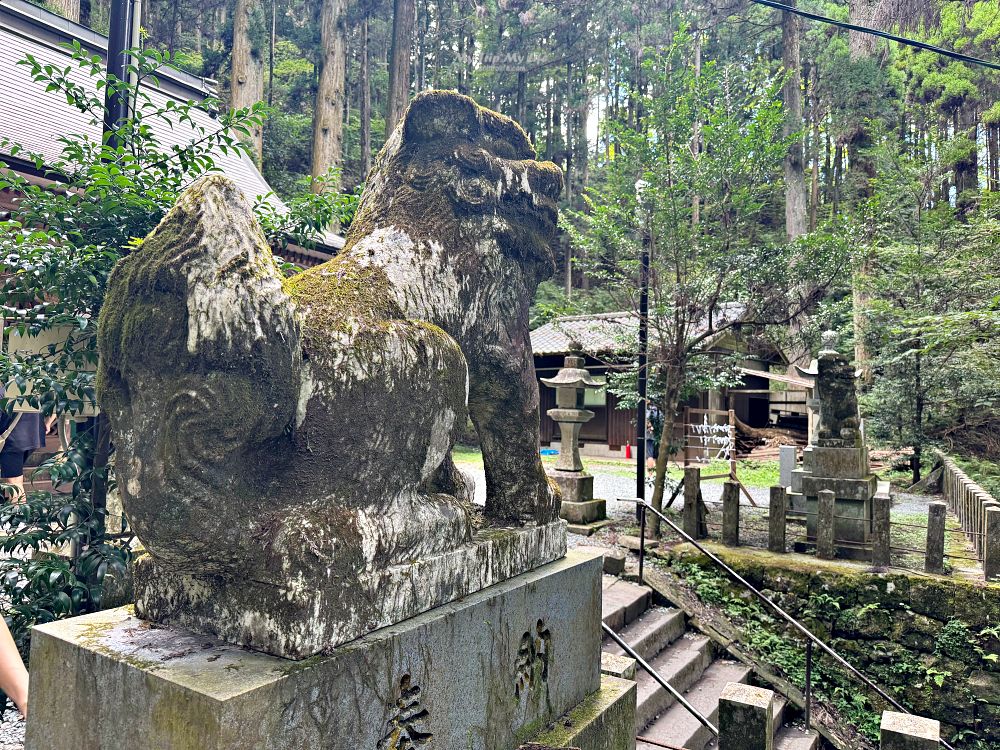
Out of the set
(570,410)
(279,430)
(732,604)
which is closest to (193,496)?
(279,430)

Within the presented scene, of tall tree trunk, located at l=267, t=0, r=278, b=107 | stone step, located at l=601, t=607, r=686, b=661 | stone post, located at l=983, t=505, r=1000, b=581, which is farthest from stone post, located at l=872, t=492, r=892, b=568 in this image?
tall tree trunk, located at l=267, t=0, r=278, b=107

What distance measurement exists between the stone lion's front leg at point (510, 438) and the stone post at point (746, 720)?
127cm

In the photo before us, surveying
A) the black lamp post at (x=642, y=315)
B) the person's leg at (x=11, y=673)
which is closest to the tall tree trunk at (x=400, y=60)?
the black lamp post at (x=642, y=315)

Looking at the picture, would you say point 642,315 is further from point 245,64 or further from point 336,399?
point 245,64

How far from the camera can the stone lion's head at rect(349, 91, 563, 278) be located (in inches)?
106

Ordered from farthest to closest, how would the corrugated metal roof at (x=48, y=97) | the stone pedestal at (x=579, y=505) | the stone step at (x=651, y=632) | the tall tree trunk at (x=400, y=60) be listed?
1. the tall tree trunk at (x=400, y=60)
2. the stone pedestal at (x=579, y=505)
3. the corrugated metal roof at (x=48, y=97)
4. the stone step at (x=651, y=632)

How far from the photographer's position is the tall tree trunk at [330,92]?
15945 millimetres

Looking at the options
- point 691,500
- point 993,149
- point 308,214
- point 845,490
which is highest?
point 993,149

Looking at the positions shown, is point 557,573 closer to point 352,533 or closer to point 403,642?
point 403,642

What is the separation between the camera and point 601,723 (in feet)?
9.97

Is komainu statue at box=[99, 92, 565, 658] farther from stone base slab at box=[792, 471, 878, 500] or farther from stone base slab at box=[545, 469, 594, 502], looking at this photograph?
stone base slab at box=[792, 471, 878, 500]

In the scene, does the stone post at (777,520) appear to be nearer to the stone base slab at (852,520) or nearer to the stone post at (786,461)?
the stone base slab at (852,520)

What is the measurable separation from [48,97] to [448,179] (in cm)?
755

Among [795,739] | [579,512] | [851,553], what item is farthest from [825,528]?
[579,512]
